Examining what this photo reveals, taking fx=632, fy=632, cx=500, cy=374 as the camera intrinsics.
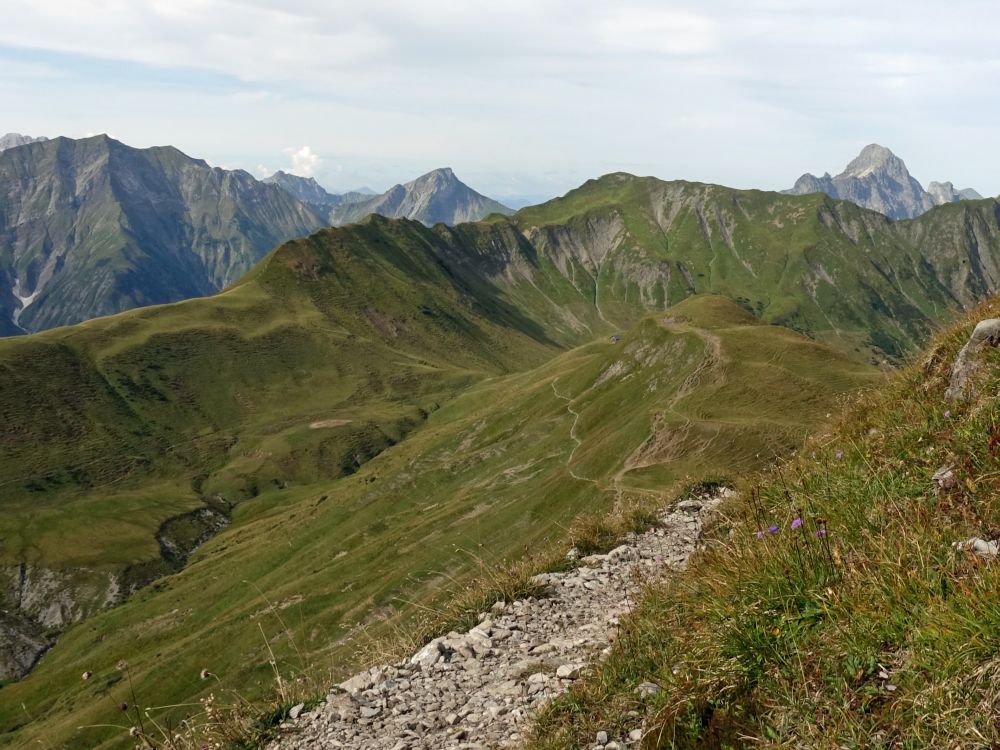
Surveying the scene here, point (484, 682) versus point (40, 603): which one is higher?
point (484, 682)

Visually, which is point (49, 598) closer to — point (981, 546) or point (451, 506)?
point (451, 506)

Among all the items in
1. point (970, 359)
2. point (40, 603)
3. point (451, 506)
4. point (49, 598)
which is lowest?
point (40, 603)

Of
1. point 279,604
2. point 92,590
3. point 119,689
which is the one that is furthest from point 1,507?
point 279,604

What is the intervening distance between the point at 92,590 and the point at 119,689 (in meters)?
60.6

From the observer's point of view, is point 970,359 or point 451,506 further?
point 451,506

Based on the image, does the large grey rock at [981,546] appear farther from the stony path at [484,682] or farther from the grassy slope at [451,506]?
the grassy slope at [451,506]

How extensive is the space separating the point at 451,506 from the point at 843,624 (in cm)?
11467

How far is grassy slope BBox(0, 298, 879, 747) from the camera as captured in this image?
81.9m

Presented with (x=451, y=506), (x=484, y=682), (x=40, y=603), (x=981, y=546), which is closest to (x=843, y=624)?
(x=981, y=546)

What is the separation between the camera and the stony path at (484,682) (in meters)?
7.75

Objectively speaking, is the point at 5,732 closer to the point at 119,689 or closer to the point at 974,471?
the point at 119,689

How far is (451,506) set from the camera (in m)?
117

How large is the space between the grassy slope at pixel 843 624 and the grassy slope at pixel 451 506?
1986 inches

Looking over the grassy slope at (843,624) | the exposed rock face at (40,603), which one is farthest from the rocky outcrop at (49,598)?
the grassy slope at (843,624)
